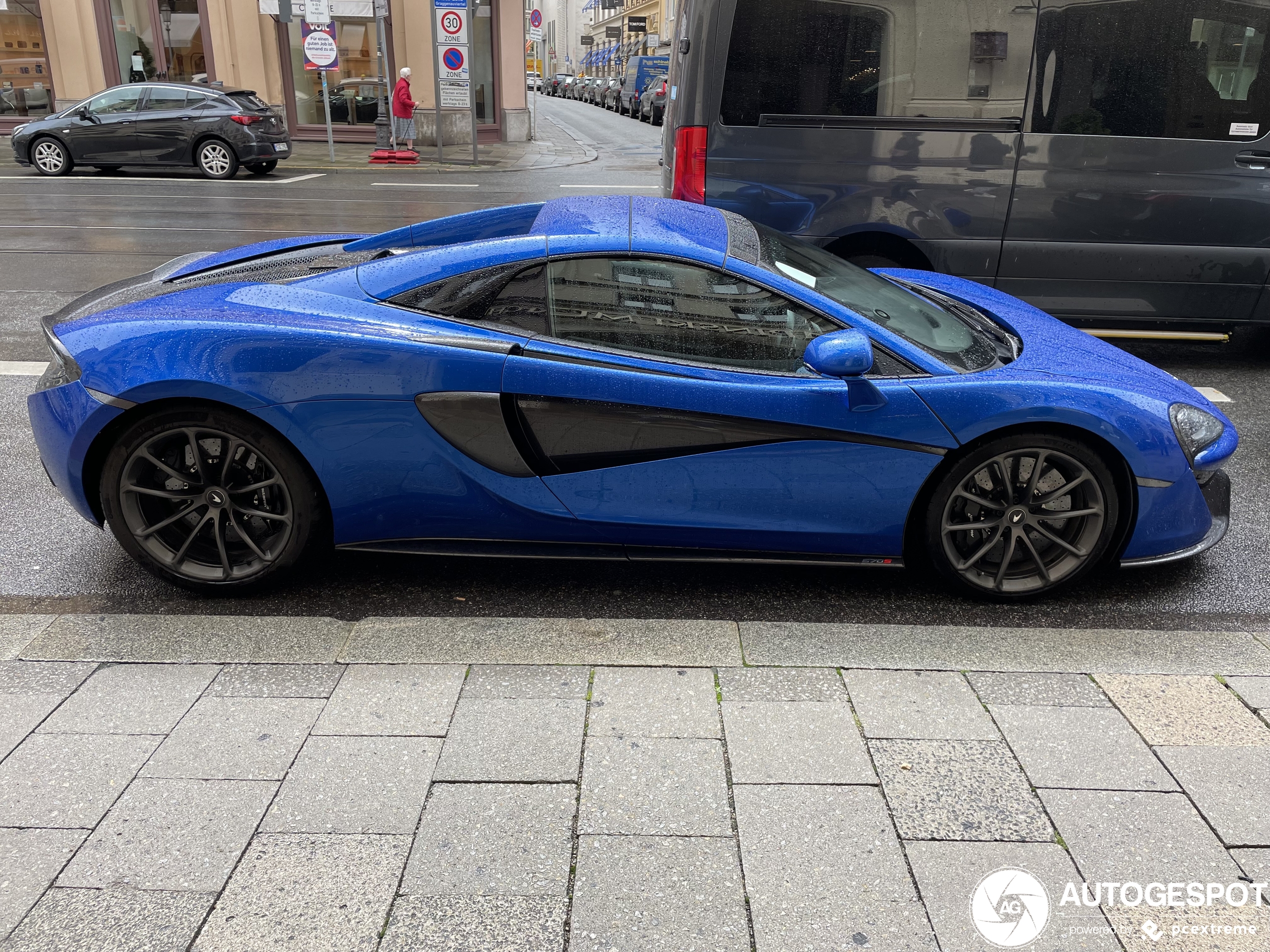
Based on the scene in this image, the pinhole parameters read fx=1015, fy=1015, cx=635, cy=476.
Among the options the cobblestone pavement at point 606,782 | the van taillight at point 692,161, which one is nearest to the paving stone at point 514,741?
the cobblestone pavement at point 606,782

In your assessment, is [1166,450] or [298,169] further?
[298,169]

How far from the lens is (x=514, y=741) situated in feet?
8.81

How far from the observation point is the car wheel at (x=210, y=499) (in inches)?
129

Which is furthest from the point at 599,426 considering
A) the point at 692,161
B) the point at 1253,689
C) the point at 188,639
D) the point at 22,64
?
the point at 22,64

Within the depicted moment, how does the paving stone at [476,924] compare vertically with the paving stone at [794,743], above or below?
below

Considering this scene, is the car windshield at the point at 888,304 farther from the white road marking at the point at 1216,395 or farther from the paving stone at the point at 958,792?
the white road marking at the point at 1216,395

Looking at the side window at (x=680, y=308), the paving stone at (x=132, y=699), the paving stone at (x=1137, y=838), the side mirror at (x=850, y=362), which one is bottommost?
the paving stone at (x=1137, y=838)

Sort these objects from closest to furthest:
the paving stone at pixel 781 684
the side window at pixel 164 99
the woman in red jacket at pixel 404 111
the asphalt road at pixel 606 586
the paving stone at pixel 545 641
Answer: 1. the paving stone at pixel 781 684
2. the paving stone at pixel 545 641
3. the asphalt road at pixel 606 586
4. the side window at pixel 164 99
5. the woman in red jacket at pixel 404 111

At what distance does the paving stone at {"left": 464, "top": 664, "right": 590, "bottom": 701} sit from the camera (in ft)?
9.53

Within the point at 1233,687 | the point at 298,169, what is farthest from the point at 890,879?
the point at 298,169

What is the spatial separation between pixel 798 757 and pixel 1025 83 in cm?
487

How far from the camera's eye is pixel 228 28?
24.0m

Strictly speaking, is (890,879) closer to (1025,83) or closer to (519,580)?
(519,580)

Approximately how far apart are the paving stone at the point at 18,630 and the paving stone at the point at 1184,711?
3296mm
